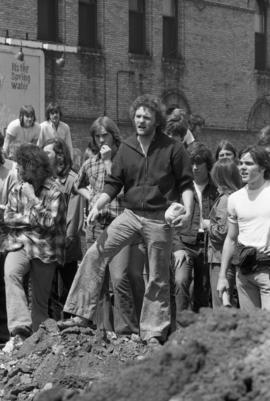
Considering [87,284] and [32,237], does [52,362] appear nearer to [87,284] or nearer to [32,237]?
[87,284]

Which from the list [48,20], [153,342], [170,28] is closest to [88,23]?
[48,20]

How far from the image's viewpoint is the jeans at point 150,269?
842cm

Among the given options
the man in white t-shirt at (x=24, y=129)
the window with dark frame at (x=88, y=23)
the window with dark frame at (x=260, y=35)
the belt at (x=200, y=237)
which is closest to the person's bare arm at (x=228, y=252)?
the belt at (x=200, y=237)

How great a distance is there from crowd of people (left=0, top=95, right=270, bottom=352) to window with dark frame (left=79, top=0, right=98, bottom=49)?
18923 mm

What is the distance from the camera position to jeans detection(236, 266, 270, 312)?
8023 mm

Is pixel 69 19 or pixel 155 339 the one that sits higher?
pixel 69 19

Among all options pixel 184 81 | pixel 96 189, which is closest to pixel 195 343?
pixel 96 189

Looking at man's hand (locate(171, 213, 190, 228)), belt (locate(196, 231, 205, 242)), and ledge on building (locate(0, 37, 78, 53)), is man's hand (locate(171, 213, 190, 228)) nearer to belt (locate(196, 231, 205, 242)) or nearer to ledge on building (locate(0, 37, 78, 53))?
belt (locate(196, 231, 205, 242))

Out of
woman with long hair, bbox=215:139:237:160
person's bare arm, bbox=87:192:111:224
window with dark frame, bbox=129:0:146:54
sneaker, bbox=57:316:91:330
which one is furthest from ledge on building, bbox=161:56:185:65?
sneaker, bbox=57:316:91:330

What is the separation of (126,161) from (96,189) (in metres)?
1.44

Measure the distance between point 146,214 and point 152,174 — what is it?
1.09ft

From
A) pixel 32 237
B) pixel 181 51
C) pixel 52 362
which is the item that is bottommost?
pixel 52 362

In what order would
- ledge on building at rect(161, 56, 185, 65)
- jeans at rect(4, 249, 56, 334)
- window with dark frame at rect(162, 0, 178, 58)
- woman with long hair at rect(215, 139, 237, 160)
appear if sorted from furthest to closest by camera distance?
window with dark frame at rect(162, 0, 178, 58) < ledge on building at rect(161, 56, 185, 65) < woman with long hair at rect(215, 139, 237, 160) < jeans at rect(4, 249, 56, 334)

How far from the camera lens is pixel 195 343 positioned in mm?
3857
